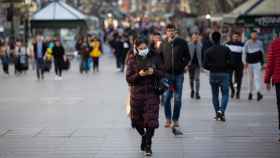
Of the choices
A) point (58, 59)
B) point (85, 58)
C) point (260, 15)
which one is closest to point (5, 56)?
point (85, 58)

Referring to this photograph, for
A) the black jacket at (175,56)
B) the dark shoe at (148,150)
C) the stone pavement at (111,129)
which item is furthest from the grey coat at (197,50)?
the dark shoe at (148,150)

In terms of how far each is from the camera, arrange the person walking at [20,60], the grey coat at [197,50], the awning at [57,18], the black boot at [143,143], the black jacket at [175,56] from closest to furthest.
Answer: the black boot at [143,143], the black jacket at [175,56], the grey coat at [197,50], the person walking at [20,60], the awning at [57,18]

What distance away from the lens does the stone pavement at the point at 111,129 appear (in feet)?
40.8

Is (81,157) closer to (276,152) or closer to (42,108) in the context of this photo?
(276,152)

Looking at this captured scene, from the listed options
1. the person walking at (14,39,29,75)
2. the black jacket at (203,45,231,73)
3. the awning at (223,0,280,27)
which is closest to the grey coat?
the black jacket at (203,45,231,73)

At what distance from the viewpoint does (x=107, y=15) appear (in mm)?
115125

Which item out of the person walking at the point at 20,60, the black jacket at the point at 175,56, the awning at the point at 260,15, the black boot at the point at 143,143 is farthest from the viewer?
the person walking at the point at 20,60

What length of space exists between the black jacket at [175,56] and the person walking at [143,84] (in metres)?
2.57

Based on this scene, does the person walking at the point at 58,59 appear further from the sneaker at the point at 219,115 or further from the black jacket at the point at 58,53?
the sneaker at the point at 219,115

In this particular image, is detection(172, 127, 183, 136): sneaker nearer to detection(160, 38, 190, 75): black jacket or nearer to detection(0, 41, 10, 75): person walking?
detection(160, 38, 190, 75): black jacket

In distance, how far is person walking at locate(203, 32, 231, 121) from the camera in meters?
16.4

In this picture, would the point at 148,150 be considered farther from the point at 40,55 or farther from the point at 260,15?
the point at 260,15

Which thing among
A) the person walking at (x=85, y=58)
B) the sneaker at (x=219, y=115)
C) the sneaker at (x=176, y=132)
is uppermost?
the sneaker at (x=176, y=132)

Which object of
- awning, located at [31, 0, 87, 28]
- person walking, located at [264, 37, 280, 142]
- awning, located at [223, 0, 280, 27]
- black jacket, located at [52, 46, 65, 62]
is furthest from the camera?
awning, located at [31, 0, 87, 28]
